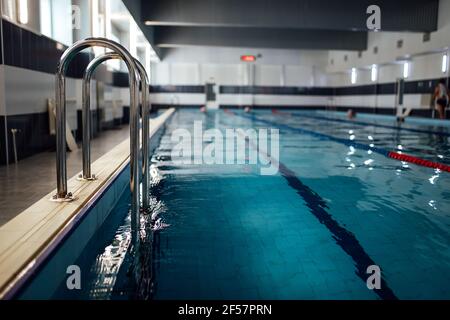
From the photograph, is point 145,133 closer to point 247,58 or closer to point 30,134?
point 30,134

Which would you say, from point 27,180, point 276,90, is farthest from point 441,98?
point 276,90

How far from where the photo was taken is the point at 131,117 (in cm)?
274

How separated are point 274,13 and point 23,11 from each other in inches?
318

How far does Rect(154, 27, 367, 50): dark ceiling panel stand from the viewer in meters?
17.0

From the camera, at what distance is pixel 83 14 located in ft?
27.6

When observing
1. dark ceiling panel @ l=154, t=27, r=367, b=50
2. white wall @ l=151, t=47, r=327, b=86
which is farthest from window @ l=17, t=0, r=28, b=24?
white wall @ l=151, t=47, r=327, b=86

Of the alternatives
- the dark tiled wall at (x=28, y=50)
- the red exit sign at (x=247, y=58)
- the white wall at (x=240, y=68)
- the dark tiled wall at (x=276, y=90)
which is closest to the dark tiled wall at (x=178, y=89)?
the white wall at (x=240, y=68)

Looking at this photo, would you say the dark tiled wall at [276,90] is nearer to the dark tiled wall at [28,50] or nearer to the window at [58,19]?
the window at [58,19]

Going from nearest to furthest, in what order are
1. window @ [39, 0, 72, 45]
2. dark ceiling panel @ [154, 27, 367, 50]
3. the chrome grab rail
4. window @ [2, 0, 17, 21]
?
the chrome grab rail
window @ [2, 0, 17, 21]
window @ [39, 0, 72, 45]
dark ceiling panel @ [154, 27, 367, 50]

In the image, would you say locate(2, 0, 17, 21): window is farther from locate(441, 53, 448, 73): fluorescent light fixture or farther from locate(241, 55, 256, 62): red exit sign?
locate(241, 55, 256, 62): red exit sign

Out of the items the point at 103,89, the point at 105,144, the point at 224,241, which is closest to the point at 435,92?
the point at 103,89

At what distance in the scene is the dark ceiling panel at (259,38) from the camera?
17.0m

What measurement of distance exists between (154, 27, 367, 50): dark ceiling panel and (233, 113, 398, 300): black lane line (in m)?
13.1

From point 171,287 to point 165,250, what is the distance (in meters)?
0.53
